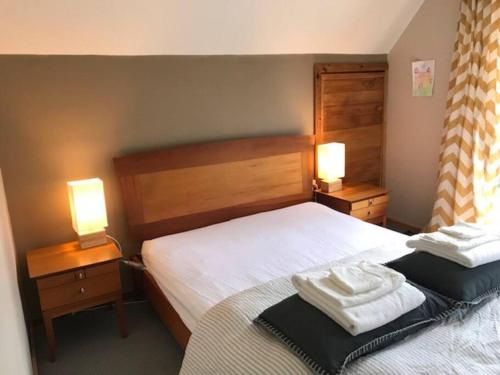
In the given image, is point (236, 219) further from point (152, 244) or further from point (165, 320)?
point (165, 320)

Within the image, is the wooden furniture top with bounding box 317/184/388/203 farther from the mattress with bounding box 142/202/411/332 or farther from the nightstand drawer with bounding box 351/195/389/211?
the mattress with bounding box 142/202/411/332

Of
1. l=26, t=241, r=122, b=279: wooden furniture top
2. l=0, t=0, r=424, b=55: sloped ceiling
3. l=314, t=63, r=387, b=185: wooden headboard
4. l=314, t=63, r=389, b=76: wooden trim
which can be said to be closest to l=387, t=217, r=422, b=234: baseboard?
l=314, t=63, r=387, b=185: wooden headboard

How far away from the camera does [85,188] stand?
234 cm

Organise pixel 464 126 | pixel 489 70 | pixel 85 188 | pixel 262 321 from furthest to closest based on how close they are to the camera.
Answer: pixel 464 126
pixel 489 70
pixel 85 188
pixel 262 321

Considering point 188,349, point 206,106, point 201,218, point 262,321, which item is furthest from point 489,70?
point 188,349

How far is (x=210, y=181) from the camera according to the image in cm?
290

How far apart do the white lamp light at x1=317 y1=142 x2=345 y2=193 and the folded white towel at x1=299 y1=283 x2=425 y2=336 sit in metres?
1.84

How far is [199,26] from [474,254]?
6.63 ft

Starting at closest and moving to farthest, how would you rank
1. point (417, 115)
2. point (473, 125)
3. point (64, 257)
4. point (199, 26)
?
point (64, 257) → point (199, 26) → point (473, 125) → point (417, 115)

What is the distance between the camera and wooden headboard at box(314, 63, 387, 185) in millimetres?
3391

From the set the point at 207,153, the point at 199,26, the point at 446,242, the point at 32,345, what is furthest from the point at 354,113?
the point at 32,345

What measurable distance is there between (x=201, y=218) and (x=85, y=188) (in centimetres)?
86

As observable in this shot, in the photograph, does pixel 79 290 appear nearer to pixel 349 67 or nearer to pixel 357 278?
pixel 357 278

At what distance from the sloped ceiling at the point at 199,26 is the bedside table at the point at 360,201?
1167 millimetres
